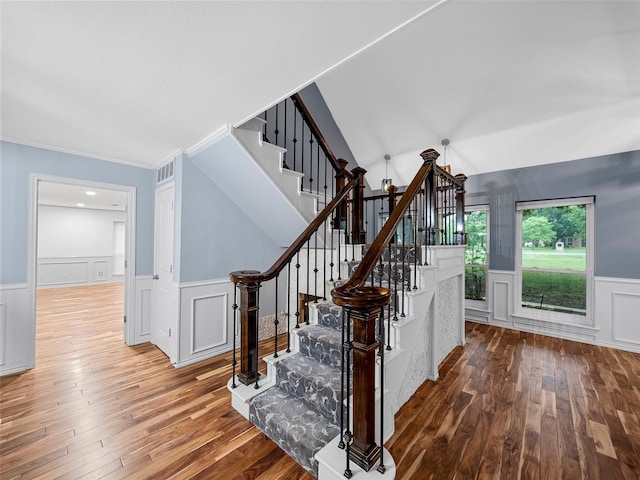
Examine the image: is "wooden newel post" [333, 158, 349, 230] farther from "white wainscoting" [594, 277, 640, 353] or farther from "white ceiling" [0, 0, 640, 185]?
"white wainscoting" [594, 277, 640, 353]

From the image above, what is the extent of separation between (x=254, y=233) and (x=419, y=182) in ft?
7.25

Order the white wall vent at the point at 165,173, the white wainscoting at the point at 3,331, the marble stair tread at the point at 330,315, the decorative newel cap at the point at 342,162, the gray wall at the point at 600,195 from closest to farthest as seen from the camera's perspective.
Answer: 1. the marble stair tread at the point at 330,315
2. the white wainscoting at the point at 3,331
3. the white wall vent at the point at 165,173
4. the decorative newel cap at the point at 342,162
5. the gray wall at the point at 600,195

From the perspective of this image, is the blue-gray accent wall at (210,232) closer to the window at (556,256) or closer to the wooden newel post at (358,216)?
the wooden newel post at (358,216)

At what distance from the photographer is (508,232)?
425cm

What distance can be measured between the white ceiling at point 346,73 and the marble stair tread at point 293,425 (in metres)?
2.20

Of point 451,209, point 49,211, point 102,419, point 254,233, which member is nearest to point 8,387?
point 102,419

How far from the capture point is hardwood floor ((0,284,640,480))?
1579mm

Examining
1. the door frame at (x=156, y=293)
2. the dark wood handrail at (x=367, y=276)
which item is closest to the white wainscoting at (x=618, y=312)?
the dark wood handrail at (x=367, y=276)

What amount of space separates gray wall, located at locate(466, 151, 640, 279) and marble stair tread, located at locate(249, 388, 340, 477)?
13.3ft

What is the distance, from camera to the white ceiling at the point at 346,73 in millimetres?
1240

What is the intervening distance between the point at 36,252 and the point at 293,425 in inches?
124

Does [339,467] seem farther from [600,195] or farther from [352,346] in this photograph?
[600,195]

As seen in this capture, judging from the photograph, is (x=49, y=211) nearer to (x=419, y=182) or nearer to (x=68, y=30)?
(x=68, y=30)

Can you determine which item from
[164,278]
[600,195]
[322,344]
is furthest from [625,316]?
[164,278]
